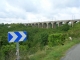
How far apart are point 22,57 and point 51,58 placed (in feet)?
5.28

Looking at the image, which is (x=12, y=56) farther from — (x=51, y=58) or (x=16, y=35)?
(x=16, y=35)

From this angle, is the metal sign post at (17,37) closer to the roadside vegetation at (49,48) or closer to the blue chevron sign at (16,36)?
the blue chevron sign at (16,36)

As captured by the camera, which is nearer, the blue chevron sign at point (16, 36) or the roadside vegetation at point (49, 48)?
the blue chevron sign at point (16, 36)

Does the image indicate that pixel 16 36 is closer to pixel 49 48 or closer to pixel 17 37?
pixel 17 37

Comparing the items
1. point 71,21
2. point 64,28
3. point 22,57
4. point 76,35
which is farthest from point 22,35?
point 71,21

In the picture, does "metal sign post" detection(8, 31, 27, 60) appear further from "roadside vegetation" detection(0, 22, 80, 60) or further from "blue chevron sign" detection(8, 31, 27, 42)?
"roadside vegetation" detection(0, 22, 80, 60)

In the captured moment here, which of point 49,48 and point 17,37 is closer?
point 17,37

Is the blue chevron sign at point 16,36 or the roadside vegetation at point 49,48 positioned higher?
the blue chevron sign at point 16,36

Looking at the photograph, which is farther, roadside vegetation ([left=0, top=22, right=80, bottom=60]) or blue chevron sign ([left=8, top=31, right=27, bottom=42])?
roadside vegetation ([left=0, top=22, right=80, bottom=60])

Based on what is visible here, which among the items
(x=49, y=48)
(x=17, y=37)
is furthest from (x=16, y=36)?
(x=49, y=48)

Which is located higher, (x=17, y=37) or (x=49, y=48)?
(x=17, y=37)

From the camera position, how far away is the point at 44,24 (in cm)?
10606

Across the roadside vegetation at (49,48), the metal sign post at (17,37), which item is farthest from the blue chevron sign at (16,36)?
the roadside vegetation at (49,48)

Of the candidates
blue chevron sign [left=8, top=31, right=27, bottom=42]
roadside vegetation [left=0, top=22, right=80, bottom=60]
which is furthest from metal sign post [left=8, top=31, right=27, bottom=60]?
roadside vegetation [left=0, top=22, right=80, bottom=60]
